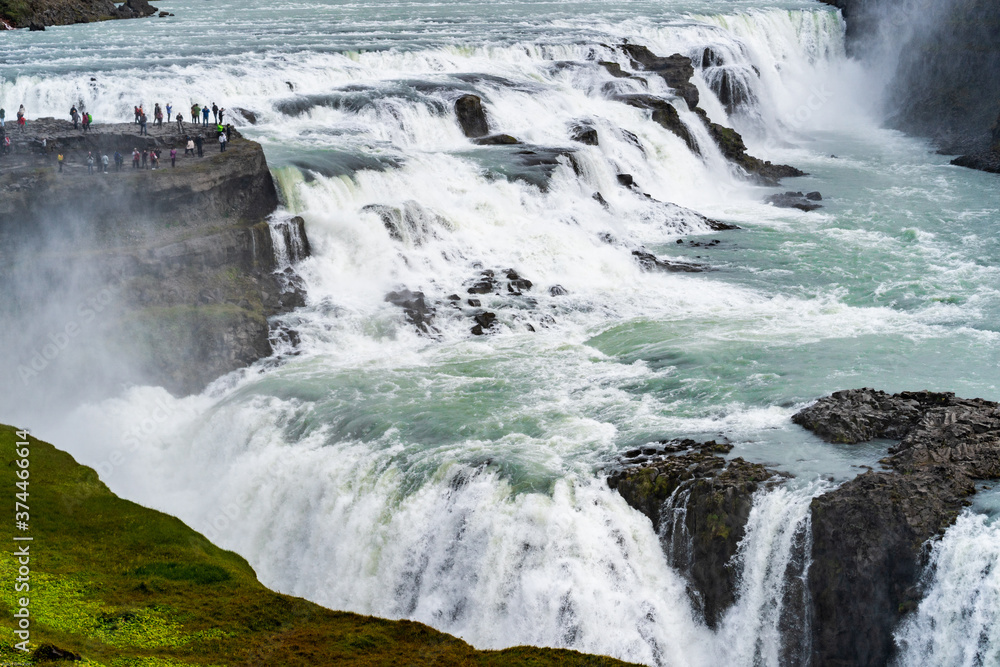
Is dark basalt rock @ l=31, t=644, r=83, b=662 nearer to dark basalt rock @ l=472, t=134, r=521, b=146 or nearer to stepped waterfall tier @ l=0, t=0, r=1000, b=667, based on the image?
stepped waterfall tier @ l=0, t=0, r=1000, b=667

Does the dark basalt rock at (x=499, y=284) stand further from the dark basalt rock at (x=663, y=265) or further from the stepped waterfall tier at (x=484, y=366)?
the dark basalt rock at (x=663, y=265)

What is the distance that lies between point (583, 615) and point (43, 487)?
1163cm

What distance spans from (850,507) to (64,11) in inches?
2818

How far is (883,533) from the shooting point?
55.7ft

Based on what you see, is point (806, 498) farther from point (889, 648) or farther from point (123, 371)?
point (123, 371)

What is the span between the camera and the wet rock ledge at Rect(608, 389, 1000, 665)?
1677 centimetres

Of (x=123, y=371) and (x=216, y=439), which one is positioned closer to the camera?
(x=216, y=439)

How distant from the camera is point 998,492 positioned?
1756cm

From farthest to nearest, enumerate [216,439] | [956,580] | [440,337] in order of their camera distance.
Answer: [440,337]
[216,439]
[956,580]

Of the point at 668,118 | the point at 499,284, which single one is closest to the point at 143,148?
the point at 499,284

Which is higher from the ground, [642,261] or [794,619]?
[642,261]

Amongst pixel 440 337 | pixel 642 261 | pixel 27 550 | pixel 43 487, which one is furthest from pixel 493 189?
pixel 27 550

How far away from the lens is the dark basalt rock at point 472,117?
4372 centimetres

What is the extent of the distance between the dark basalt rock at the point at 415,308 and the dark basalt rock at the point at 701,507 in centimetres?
1123
